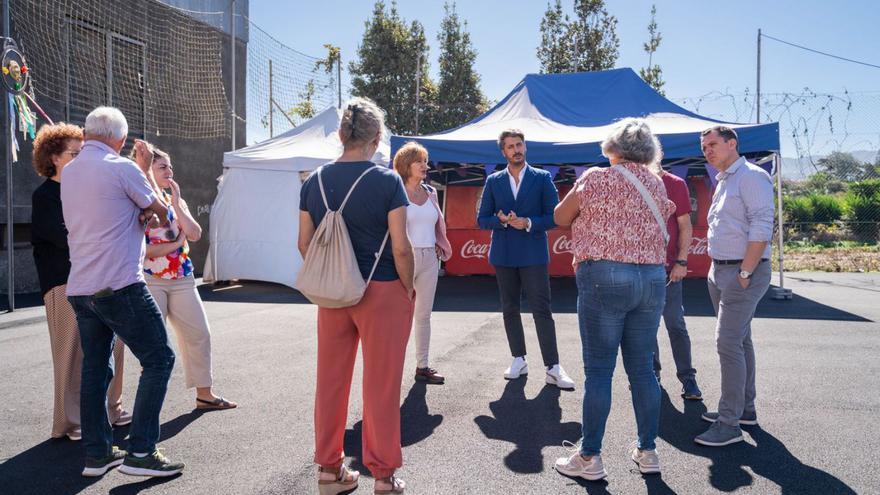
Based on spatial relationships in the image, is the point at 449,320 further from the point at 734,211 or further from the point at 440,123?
the point at 440,123

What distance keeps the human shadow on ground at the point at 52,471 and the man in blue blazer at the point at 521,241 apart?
257 centimetres

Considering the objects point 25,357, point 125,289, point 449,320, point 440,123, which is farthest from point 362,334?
point 440,123

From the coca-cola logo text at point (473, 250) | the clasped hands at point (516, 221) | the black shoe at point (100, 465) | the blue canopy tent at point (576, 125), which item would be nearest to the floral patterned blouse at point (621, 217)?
the clasped hands at point (516, 221)

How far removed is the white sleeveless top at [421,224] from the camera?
16.2 feet

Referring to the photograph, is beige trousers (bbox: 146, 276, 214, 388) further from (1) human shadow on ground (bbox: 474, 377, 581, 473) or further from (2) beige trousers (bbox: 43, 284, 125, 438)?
(1) human shadow on ground (bbox: 474, 377, 581, 473)

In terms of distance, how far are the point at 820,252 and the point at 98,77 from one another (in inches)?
707

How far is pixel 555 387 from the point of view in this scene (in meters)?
4.97

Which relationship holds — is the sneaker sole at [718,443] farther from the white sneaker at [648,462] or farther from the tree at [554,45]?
the tree at [554,45]

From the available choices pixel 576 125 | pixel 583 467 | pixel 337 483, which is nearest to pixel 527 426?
pixel 583 467

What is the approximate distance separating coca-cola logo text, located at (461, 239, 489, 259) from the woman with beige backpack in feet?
32.9

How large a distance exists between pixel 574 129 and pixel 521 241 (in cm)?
642

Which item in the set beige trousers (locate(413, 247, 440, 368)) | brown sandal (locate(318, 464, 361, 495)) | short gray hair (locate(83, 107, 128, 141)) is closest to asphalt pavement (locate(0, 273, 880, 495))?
brown sandal (locate(318, 464, 361, 495))

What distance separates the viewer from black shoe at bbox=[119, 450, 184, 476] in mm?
3219

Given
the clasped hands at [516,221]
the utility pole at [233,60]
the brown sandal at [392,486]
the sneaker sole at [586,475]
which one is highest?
the utility pole at [233,60]
